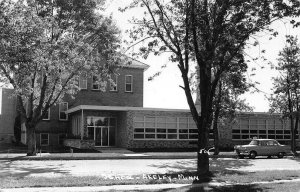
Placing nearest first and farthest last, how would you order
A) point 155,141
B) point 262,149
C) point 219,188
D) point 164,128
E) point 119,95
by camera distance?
point 219,188 < point 262,149 < point 155,141 < point 164,128 < point 119,95

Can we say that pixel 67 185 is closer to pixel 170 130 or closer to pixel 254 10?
pixel 254 10

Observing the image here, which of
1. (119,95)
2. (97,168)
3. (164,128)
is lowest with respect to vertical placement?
(97,168)

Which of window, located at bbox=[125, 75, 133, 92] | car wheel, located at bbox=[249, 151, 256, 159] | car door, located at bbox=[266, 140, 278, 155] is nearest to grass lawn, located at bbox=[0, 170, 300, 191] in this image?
car wheel, located at bbox=[249, 151, 256, 159]

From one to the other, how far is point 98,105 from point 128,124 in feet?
16.9

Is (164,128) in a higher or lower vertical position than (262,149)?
higher

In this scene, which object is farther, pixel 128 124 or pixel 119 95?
pixel 119 95

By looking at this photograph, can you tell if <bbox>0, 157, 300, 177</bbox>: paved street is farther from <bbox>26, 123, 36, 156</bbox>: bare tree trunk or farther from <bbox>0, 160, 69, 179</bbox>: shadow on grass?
<bbox>26, 123, 36, 156</bbox>: bare tree trunk

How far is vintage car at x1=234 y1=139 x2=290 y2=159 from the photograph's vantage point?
30.1m

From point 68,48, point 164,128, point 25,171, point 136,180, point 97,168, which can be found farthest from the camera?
point 164,128

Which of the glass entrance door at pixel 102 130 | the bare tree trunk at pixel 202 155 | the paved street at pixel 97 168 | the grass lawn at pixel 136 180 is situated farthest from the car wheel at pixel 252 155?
the bare tree trunk at pixel 202 155

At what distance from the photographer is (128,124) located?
3603cm

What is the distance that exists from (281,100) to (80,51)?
17810mm

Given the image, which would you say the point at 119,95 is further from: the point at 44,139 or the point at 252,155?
the point at 252,155

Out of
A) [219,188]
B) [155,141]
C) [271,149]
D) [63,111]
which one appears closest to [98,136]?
[155,141]
